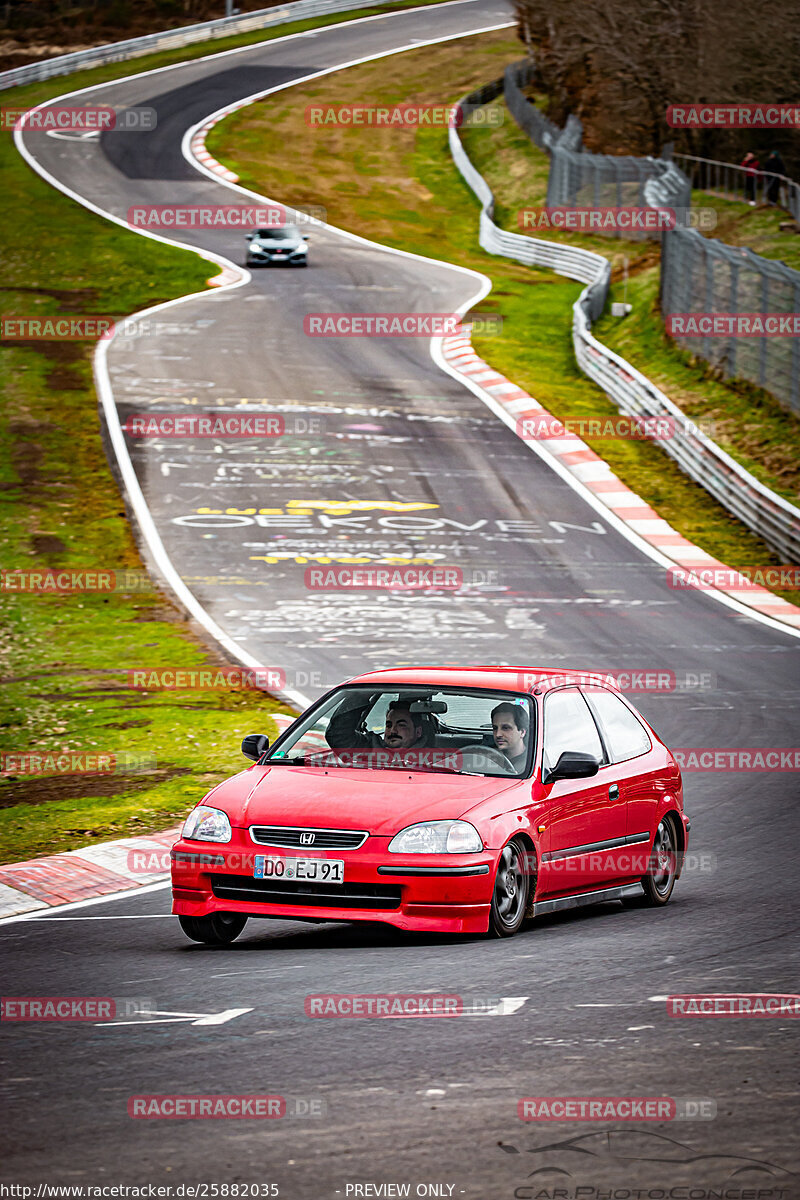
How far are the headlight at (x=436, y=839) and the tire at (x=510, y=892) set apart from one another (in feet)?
0.74

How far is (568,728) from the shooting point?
9.80 metres

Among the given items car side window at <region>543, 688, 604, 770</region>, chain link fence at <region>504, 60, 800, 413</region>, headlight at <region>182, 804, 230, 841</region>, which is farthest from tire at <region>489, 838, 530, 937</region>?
chain link fence at <region>504, 60, 800, 413</region>

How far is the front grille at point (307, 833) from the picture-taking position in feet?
27.6

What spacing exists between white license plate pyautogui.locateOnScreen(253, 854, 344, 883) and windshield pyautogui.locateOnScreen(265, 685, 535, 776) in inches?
37.3

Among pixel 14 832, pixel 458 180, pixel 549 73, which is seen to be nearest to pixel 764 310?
pixel 14 832

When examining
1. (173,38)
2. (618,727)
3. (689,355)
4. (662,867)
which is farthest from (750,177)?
(173,38)

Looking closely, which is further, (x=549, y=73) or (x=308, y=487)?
(x=549, y=73)

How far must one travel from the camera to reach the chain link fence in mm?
29734

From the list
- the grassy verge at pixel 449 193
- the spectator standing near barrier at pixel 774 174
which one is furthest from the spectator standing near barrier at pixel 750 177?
the grassy verge at pixel 449 193

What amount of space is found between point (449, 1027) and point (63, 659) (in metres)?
13.4

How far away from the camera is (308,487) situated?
2880 centimetres

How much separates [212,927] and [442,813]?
1.40 metres

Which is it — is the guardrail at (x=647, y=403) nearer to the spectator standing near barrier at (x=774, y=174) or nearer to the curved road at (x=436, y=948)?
the curved road at (x=436, y=948)

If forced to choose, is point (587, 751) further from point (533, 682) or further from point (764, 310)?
point (764, 310)
